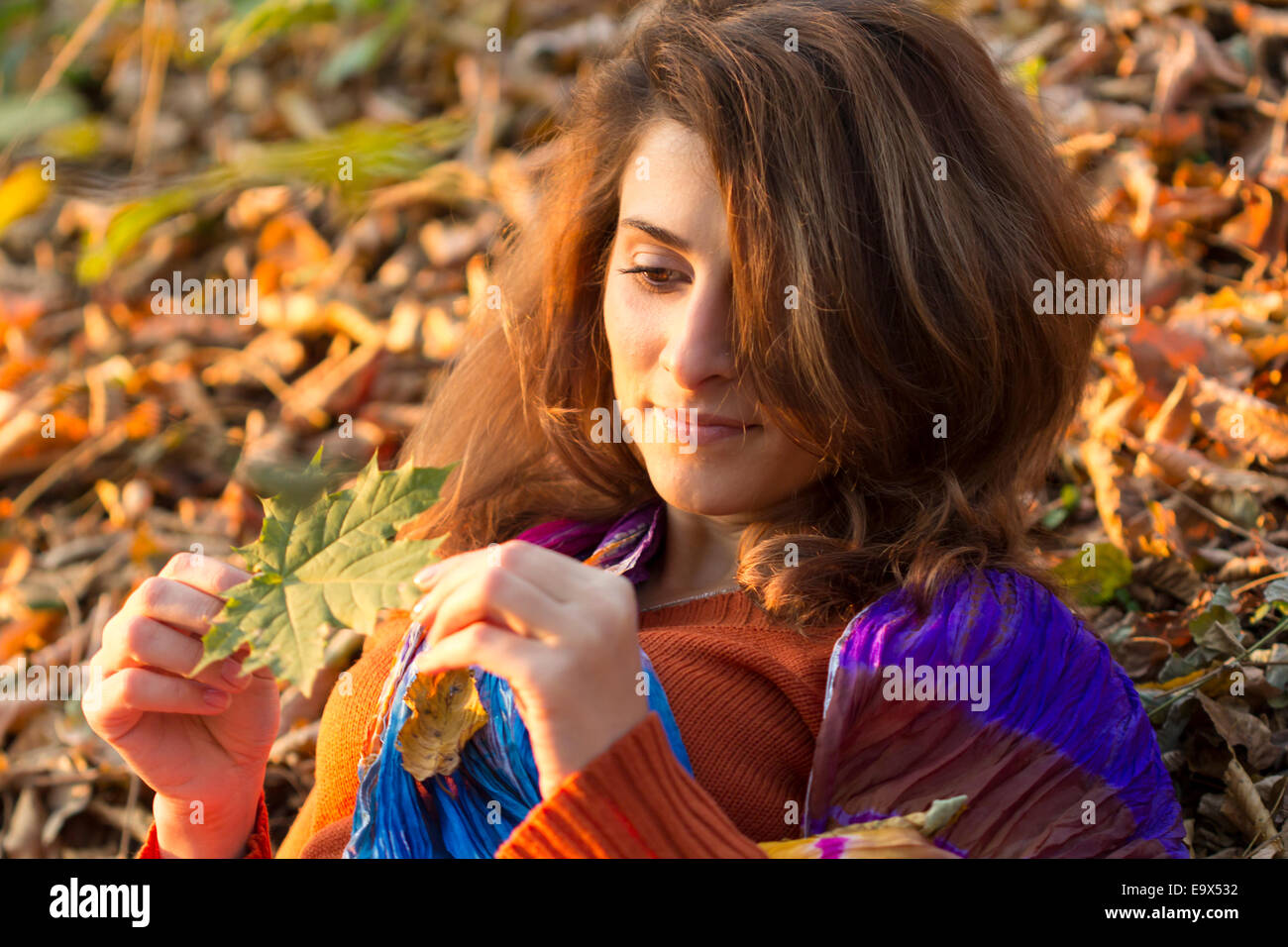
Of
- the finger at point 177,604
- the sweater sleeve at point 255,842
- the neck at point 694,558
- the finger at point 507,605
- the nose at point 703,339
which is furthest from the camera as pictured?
the neck at point 694,558

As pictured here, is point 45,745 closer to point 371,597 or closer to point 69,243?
point 371,597

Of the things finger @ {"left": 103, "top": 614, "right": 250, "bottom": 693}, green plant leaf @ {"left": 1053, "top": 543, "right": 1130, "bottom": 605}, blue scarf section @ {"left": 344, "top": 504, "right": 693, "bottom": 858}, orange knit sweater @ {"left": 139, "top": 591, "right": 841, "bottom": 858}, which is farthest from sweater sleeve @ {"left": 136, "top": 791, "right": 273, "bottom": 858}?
green plant leaf @ {"left": 1053, "top": 543, "right": 1130, "bottom": 605}

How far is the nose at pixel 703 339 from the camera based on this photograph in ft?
4.54

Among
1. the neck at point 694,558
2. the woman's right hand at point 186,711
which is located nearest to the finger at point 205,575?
the woman's right hand at point 186,711

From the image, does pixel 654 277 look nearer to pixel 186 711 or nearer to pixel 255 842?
pixel 186 711

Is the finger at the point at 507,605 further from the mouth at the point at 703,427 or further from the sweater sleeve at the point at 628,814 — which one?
the mouth at the point at 703,427

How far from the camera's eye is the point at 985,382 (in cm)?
150

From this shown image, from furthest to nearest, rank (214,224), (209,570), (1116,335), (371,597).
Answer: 1. (214,224)
2. (1116,335)
3. (209,570)
4. (371,597)

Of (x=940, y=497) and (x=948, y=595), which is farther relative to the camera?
(x=940, y=497)

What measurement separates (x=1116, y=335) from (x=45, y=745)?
7.40ft

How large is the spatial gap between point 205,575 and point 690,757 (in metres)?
0.55

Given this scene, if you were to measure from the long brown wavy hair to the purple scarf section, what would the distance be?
0.09 metres

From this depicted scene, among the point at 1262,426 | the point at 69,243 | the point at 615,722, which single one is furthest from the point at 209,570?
the point at 69,243

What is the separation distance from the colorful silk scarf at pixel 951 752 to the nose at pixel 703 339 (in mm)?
324
